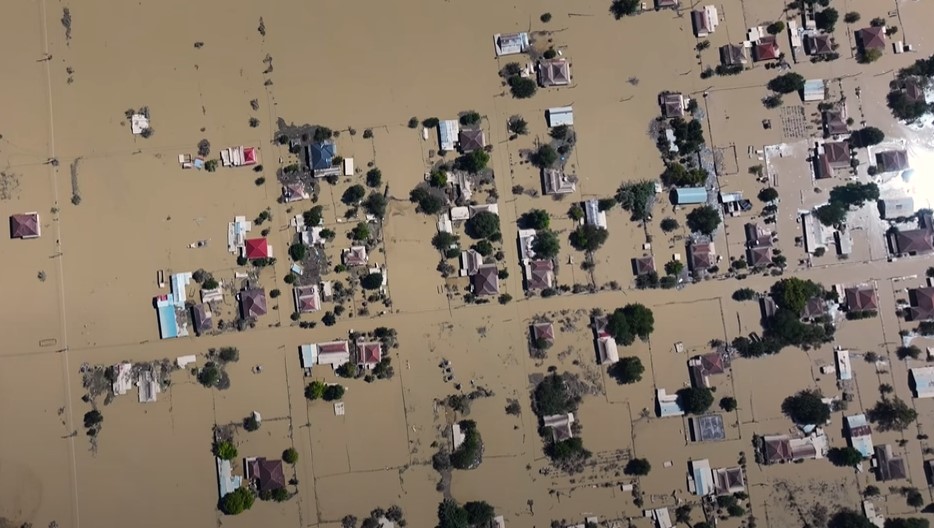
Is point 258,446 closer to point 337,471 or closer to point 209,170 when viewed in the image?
point 337,471

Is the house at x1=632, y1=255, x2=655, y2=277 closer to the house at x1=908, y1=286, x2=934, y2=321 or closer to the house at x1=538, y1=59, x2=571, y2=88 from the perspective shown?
the house at x1=538, y1=59, x2=571, y2=88

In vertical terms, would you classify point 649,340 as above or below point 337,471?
above

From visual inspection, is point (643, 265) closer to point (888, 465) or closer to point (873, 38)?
point (888, 465)

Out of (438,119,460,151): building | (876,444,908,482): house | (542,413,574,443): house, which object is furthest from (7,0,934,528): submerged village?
(438,119,460,151): building

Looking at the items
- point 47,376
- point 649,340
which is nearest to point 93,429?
point 47,376

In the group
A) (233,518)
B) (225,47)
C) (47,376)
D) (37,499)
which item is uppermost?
(225,47)

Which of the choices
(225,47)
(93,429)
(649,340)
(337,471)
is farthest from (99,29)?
(649,340)
